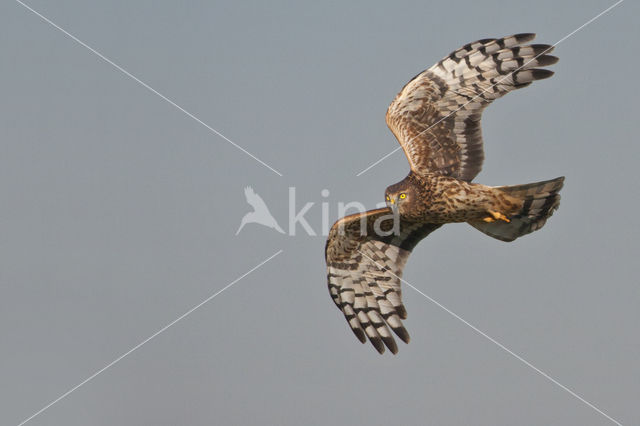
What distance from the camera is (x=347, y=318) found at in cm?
1326

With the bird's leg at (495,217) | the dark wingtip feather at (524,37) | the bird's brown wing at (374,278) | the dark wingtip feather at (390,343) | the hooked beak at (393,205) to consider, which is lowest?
the dark wingtip feather at (390,343)

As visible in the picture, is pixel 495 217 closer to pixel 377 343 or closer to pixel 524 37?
pixel 524 37

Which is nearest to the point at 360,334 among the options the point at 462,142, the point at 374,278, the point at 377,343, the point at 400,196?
the point at 377,343

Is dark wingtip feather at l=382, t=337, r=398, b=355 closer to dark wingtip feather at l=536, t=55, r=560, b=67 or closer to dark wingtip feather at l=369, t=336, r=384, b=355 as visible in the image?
dark wingtip feather at l=369, t=336, r=384, b=355

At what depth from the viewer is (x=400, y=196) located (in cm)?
1137

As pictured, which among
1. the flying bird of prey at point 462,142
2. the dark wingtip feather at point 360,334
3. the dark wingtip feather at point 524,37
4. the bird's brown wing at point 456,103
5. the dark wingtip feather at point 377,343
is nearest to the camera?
the flying bird of prey at point 462,142

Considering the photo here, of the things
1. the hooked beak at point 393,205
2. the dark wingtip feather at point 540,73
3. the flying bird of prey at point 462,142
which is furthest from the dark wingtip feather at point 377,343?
the dark wingtip feather at point 540,73

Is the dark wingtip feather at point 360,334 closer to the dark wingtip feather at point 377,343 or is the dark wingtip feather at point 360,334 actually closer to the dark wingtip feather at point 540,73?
the dark wingtip feather at point 377,343

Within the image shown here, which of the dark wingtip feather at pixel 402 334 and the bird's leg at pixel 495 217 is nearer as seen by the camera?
the bird's leg at pixel 495 217

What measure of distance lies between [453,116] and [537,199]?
1576mm

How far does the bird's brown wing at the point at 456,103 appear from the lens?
11.4 meters

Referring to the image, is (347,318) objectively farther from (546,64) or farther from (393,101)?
(546,64)

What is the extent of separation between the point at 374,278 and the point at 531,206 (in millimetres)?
3064

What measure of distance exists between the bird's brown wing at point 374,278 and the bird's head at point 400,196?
1.51 meters
